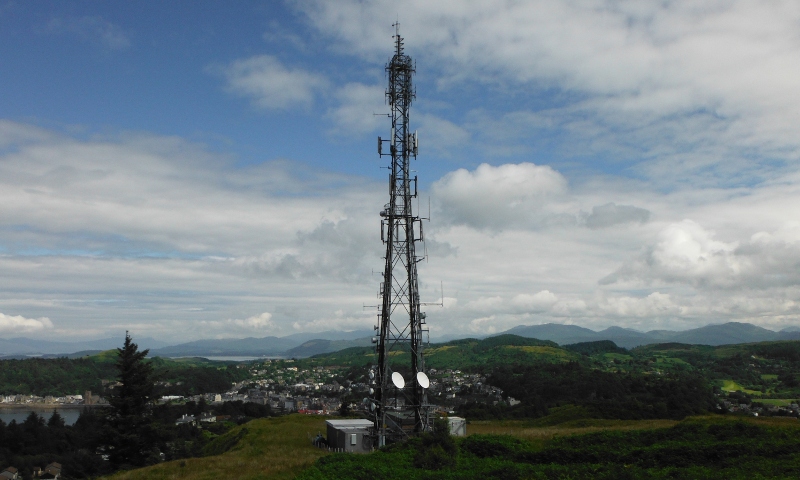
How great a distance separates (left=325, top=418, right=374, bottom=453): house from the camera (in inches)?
1098

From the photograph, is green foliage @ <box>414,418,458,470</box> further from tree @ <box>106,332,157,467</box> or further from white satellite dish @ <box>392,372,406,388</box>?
tree @ <box>106,332,157,467</box>

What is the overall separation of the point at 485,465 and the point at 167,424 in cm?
2062

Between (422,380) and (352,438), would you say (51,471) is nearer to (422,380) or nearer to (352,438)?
(352,438)

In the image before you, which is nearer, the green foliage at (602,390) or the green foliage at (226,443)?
the green foliage at (226,443)

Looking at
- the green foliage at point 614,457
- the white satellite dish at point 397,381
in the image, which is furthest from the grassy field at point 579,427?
the green foliage at point 614,457

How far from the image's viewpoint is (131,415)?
30.4 m

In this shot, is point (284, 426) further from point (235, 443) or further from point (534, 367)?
point (534, 367)

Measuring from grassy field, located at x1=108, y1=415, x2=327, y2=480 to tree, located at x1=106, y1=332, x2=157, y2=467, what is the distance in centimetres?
498

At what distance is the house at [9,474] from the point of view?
61469mm

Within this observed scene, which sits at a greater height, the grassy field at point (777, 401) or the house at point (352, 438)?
the house at point (352, 438)

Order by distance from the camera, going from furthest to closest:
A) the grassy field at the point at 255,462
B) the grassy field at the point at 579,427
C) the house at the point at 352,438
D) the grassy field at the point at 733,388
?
the grassy field at the point at 733,388 < the grassy field at the point at 579,427 < the house at the point at 352,438 < the grassy field at the point at 255,462

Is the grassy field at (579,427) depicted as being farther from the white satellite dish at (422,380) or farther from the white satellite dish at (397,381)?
the white satellite dish at (397,381)

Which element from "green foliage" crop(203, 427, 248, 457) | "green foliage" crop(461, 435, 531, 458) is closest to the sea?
"green foliage" crop(203, 427, 248, 457)

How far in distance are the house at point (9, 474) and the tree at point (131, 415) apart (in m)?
42.2
